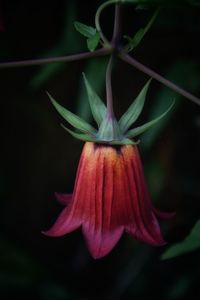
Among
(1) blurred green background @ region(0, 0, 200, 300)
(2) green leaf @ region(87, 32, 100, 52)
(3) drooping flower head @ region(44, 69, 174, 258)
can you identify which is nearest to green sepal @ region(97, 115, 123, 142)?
(3) drooping flower head @ region(44, 69, 174, 258)

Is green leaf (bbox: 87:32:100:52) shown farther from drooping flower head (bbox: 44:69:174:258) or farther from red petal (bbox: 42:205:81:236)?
red petal (bbox: 42:205:81:236)

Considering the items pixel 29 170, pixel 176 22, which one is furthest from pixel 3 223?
pixel 176 22

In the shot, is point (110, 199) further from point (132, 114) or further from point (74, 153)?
point (74, 153)

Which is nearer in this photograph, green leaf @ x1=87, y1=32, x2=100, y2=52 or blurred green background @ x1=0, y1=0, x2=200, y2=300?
green leaf @ x1=87, y1=32, x2=100, y2=52

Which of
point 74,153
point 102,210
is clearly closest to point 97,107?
point 102,210

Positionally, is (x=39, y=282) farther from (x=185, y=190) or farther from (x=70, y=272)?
(x=185, y=190)

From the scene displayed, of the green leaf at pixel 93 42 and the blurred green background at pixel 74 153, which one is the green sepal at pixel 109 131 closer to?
the green leaf at pixel 93 42
